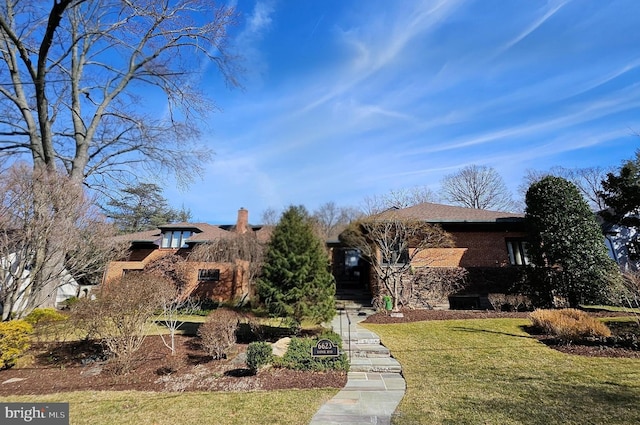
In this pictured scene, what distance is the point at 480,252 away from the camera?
47.0 ft

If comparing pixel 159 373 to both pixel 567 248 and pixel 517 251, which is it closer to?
pixel 567 248

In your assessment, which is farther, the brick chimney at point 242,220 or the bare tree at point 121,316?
the brick chimney at point 242,220

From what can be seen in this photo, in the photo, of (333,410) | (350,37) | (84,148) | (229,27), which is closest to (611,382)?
(333,410)

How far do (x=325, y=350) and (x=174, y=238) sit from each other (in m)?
18.2

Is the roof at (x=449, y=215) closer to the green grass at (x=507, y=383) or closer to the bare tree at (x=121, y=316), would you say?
the green grass at (x=507, y=383)

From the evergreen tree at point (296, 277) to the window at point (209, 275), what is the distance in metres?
11.9

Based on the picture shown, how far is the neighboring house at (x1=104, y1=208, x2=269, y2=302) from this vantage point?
17.8 m

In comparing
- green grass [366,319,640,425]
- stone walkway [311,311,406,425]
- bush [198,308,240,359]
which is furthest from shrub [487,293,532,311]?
bush [198,308,240,359]

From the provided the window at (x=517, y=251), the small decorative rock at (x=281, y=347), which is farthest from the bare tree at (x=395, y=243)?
the small decorative rock at (x=281, y=347)

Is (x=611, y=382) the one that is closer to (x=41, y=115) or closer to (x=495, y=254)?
(x=495, y=254)

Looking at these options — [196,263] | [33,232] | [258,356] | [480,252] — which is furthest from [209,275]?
[480,252]

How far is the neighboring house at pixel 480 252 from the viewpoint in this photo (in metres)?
13.5

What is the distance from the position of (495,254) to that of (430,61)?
32.7ft

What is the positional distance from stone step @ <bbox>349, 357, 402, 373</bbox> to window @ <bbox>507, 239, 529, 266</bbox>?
1097 centimetres
